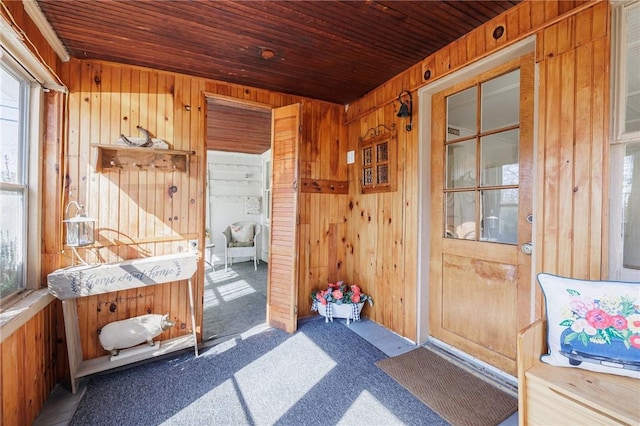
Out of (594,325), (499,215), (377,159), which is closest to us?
(594,325)

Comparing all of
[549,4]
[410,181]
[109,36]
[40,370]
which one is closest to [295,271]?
[410,181]

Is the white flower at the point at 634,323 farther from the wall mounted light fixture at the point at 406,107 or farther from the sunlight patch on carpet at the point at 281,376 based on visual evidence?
the wall mounted light fixture at the point at 406,107

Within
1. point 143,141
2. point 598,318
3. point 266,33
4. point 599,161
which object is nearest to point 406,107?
point 266,33

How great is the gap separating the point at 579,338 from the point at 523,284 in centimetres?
61

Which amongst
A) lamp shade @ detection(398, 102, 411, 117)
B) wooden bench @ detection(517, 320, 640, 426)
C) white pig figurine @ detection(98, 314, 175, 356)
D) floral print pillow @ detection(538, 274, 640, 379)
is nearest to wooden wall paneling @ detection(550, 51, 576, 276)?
floral print pillow @ detection(538, 274, 640, 379)

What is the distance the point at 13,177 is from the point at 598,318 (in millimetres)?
3092

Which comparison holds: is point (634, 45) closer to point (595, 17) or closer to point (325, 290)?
point (595, 17)

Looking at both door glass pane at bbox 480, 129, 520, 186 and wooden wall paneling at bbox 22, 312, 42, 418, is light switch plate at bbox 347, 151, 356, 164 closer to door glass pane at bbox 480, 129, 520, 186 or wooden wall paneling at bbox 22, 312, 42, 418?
door glass pane at bbox 480, 129, 520, 186

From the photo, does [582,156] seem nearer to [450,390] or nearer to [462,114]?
[462,114]

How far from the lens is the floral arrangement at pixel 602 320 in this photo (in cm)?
110

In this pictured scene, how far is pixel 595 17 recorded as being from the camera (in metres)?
1.36

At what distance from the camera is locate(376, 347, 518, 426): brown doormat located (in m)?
1.56

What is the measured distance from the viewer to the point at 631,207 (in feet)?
4.28

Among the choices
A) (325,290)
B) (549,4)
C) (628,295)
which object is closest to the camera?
(628,295)
